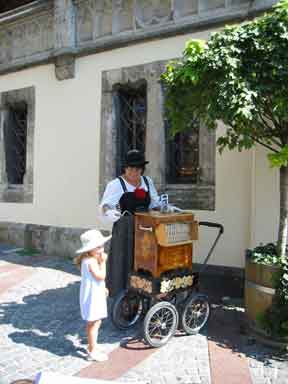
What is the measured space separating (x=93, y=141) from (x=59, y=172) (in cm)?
95

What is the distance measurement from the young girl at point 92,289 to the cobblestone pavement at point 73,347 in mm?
179

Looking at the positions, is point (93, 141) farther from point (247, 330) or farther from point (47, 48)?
point (247, 330)

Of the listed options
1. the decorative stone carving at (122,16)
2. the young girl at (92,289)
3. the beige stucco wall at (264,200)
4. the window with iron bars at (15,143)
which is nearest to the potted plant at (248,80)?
the beige stucco wall at (264,200)

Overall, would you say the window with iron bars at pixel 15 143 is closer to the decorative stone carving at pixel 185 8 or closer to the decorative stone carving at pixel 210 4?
the decorative stone carving at pixel 185 8

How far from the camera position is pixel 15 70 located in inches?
326

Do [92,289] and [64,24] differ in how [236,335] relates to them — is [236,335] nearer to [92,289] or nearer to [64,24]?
[92,289]

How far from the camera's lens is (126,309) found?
4.11 metres

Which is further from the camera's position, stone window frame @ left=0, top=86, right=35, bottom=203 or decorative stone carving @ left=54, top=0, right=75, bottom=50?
stone window frame @ left=0, top=86, right=35, bottom=203

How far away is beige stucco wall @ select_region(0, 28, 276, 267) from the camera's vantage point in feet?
18.1

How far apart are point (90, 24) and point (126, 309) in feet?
16.9

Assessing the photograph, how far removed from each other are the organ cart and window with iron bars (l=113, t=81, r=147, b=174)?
3126mm

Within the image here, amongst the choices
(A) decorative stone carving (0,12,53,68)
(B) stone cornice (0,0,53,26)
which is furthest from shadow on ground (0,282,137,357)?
(B) stone cornice (0,0,53,26)

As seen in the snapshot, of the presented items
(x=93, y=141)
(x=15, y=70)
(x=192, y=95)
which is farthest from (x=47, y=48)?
(x=192, y=95)

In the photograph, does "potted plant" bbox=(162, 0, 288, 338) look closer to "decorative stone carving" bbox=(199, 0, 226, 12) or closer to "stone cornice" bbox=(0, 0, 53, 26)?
"decorative stone carving" bbox=(199, 0, 226, 12)
